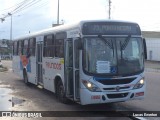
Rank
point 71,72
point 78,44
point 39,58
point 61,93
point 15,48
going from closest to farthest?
point 78,44 → point 71,72 → point 61,93 → point 39,58 → point 15,48

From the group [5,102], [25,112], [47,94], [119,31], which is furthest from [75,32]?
[47,94]

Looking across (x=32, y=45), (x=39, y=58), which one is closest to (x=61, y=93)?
(x=39, y=58)

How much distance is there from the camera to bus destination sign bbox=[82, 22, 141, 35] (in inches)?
456

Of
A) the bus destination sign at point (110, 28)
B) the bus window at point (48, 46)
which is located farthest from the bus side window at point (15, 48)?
the bus destination sign at point (110, 28)

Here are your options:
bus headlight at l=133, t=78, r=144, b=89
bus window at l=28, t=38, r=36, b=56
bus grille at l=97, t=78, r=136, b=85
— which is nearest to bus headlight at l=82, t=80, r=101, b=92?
bus grille at l=97, t=78, r=136, b=85

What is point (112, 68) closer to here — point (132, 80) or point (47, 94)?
point (132, 80)

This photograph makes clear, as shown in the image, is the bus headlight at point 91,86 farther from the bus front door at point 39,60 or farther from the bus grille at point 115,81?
the bus front door at point 39,60

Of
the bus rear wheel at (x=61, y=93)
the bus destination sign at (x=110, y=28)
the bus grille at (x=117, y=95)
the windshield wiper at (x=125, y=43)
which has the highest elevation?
the bus destination sign at (x=110, y=28)

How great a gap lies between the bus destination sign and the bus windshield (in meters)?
0.21

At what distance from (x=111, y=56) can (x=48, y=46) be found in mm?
4807

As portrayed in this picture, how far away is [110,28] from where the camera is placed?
11742 mm

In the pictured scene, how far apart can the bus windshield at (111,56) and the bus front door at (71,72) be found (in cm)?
75

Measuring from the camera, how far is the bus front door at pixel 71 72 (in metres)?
11.8

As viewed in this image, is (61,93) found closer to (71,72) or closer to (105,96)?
(71,72)
